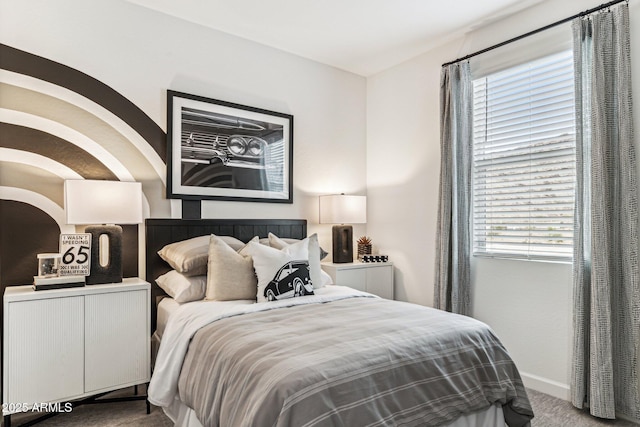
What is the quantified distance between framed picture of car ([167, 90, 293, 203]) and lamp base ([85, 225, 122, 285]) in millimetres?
540

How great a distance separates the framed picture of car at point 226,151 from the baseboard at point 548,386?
93.1 inches

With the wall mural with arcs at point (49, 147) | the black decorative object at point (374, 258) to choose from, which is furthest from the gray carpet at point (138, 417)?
the black decorative object at point (374, 258)

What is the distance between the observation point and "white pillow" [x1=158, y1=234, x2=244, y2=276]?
2.66 meters

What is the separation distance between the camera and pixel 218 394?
1.71m

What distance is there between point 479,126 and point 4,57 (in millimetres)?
3345

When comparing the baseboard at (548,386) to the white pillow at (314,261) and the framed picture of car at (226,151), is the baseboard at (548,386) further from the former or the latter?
the framed picture of car at (226,151)

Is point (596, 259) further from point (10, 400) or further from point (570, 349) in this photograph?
point (10, 400)

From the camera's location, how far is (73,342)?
2316mm

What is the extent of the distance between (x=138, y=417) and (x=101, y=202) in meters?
1.31

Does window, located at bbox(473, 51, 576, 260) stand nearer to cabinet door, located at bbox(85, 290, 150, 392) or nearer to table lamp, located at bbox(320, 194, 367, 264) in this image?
table lamp, located at bbox(320, 194, 367, 264)

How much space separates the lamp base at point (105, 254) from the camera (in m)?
2.56

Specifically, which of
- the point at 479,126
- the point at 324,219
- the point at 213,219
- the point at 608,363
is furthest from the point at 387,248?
the point at 608,363

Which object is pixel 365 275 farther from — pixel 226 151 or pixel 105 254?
→ pixel 105 254

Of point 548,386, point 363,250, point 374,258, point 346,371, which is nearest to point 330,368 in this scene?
point 346,371
